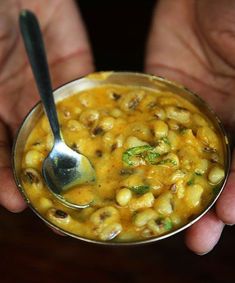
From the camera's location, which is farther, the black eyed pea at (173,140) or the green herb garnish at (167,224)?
the black eyed pea at (173,140)

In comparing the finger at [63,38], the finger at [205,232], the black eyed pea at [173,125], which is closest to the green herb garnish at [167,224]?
the finger at [205,232]

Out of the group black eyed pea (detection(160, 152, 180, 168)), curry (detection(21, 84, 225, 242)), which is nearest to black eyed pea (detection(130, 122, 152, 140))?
curry (detection(21, 84, 225, 242))

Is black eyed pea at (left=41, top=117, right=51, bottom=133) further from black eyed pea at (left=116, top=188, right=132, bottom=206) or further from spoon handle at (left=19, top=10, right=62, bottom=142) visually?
black eyed pea at (left=116, top=188, right=132, bottom=206)

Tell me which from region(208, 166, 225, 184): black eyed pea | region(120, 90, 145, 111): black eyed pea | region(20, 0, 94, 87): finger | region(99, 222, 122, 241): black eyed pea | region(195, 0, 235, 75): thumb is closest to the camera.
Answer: region(99, 222, 122, 241): black eyed pea

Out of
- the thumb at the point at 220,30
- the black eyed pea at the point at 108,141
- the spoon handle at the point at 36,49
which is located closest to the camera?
the spoon handle at the point at 36,49

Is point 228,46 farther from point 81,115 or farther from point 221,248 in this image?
point 221,248

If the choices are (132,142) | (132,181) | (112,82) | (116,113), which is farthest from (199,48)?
(132,181)

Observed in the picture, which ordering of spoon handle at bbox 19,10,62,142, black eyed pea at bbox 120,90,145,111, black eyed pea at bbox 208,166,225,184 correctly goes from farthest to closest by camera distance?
black eyed pea at bbox 120,90,145,111 < black eyed pea at bbox 208,166,225,184 < spoon handle at bbox 19,10,62,142

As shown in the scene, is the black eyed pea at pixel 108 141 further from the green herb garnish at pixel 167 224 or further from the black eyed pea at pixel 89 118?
the green herb garnish at pixel 167 224
